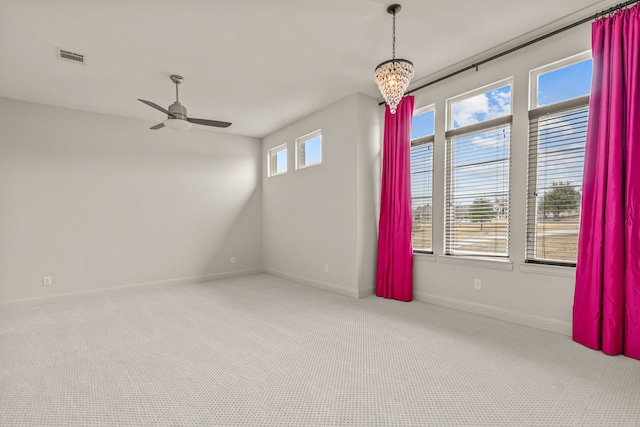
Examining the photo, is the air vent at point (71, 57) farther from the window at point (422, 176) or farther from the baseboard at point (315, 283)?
the baseboard at point (315, 283)

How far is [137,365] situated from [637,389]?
144 inches

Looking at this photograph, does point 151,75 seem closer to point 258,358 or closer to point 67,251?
point 67,251

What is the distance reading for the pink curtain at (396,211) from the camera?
424 centimetres

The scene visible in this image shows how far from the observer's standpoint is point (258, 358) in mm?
2643

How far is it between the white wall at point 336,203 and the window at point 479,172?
44.5 inches

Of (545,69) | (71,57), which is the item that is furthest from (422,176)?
(71,57)

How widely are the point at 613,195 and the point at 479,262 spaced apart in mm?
1420

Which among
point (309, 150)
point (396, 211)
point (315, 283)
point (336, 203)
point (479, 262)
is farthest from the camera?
point (309, 150)

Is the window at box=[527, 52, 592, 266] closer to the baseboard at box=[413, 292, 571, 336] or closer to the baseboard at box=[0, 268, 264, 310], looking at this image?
the baseboard at box=[413, 292, 571, 336]

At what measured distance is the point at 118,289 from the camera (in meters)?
5.09

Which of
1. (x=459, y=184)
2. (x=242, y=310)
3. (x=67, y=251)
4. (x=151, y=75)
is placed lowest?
(x=242, y=310)

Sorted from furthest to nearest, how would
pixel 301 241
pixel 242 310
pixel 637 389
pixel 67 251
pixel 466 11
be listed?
pixel 301 241 → pixel 67 251 → pixel 242 310 → pixel 466 11 → pixel 637 389

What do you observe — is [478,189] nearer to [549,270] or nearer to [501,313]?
[549,270]

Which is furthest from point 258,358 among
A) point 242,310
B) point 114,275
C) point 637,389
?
point 114,275
